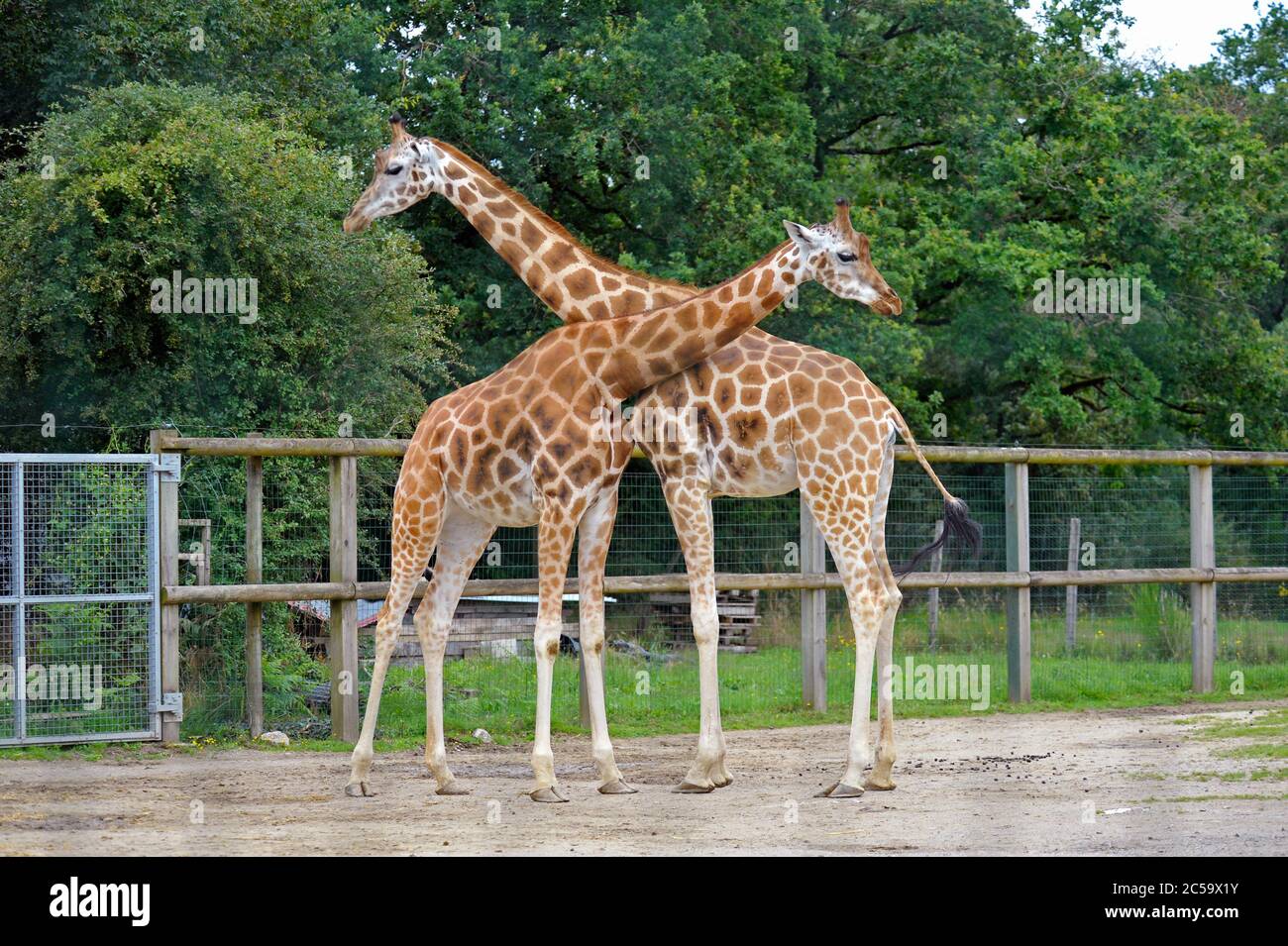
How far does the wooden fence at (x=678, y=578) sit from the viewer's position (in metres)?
9.45

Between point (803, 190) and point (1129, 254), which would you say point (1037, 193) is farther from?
point (803, 190)

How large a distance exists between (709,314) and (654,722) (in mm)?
3794

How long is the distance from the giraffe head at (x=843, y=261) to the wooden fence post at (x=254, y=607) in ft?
12.9

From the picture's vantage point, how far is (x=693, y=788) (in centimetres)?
785

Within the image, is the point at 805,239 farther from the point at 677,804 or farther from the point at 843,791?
the point at 677,804

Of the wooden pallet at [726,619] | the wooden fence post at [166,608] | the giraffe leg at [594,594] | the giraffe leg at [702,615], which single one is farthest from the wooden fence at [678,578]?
the wooden pallet at [726,619]

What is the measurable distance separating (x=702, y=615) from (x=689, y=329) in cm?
153

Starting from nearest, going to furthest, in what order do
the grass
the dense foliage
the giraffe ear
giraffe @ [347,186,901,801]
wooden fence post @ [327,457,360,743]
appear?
1. giraffe @ [347,186,901,801]
2. the giraffe ear
3. wooden fence post @ [327,457,360,743]
4. the grass
5. the dense foliage

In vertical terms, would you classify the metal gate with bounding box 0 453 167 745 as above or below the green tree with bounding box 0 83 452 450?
below

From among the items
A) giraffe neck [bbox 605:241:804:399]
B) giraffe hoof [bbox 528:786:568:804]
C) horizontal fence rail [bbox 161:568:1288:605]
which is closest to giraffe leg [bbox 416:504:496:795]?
horizontal fence rail [bbox 161:568:1288:605]

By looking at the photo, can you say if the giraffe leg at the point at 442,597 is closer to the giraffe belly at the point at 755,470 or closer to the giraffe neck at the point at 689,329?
the giraffe neck at the point at 689,329

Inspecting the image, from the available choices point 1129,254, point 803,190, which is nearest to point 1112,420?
point 1129,254

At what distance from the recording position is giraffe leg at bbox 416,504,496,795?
8.14 m

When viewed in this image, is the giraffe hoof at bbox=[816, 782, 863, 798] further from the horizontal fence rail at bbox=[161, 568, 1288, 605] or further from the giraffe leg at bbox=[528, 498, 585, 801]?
the horizontal fence rail at bbox=[161, 568, 1288, 605]
